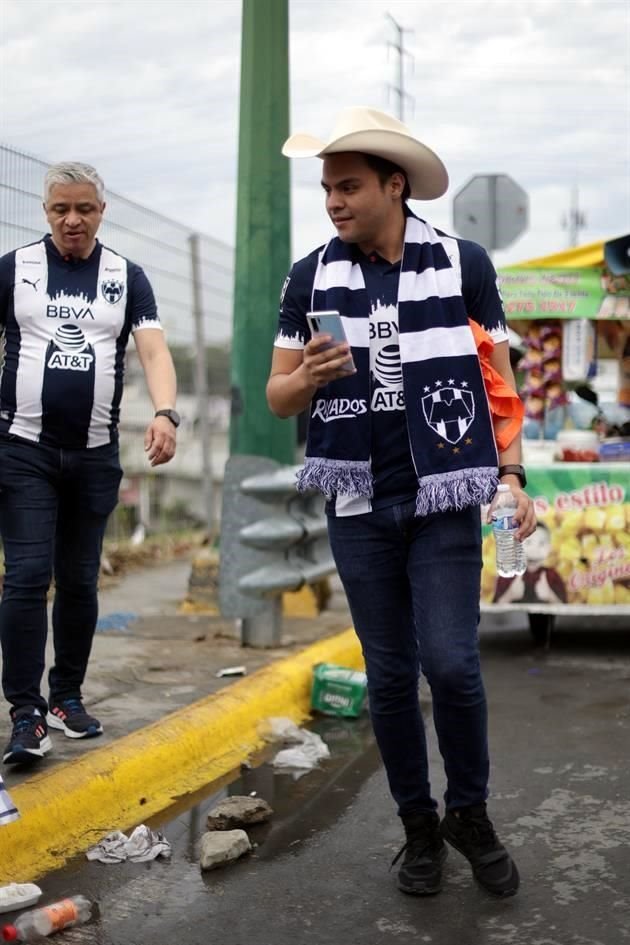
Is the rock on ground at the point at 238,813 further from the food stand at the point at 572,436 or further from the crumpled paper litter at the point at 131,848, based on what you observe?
the food stand at the point at 572,436

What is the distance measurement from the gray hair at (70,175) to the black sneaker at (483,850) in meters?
2.49

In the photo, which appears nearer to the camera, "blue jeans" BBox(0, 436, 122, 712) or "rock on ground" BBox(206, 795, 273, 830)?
"rock on ground" BBox(206, 795, 273, 830)

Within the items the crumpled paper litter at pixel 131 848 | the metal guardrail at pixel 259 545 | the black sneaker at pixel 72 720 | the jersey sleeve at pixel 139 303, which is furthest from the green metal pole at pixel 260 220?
the crumpled paper litter at pixel 131 848

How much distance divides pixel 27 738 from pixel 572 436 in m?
4.25

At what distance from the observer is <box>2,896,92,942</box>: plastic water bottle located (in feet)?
11.7

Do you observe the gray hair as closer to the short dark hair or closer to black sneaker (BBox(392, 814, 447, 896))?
the short dark hair

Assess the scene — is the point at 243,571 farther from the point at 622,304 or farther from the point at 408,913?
the point at 408,913

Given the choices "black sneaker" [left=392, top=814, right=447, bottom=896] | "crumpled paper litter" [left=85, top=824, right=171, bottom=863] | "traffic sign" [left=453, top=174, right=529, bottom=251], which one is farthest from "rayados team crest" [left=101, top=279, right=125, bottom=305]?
"traffic sign" [left=453, top=174, right=529, bottom=251]

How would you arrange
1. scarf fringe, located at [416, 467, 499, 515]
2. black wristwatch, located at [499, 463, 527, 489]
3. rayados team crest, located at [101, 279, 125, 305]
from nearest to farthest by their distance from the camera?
scarf fringe, located at [416, 467, 499, 515] → black wristwatch, located at [499, 463, 527, 489] → rayados team crest, located at [101, 279, 125, 305]

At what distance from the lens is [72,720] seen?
5.18 meters

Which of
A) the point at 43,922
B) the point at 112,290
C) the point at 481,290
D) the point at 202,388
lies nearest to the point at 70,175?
the point at 112,290

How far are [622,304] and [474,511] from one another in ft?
15.0

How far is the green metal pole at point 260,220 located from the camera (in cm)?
703

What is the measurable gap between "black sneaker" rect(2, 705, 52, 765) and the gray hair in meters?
1.79
